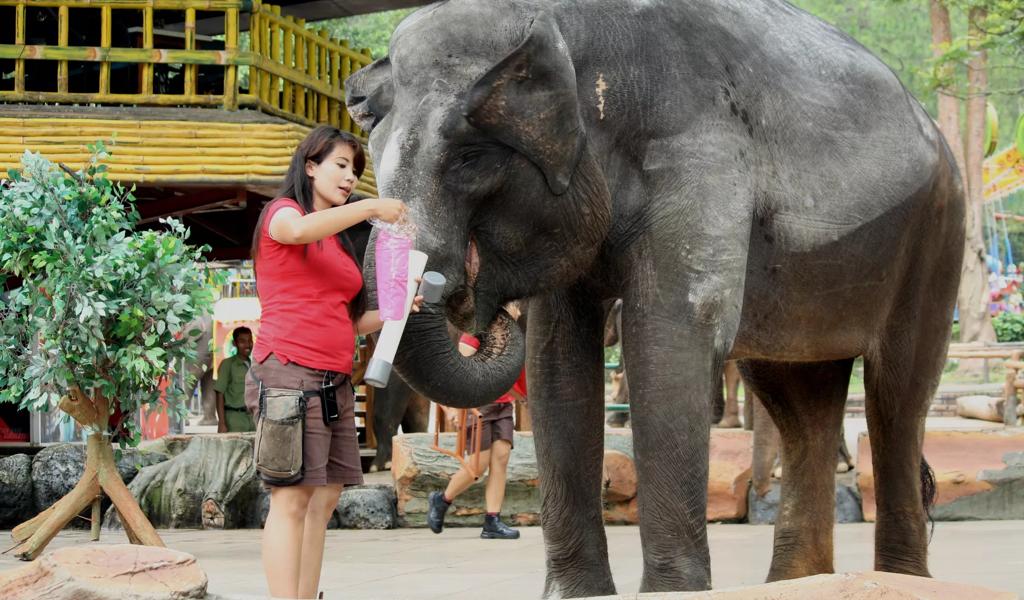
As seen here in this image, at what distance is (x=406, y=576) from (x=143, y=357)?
189 cm

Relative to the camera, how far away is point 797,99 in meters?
4.32

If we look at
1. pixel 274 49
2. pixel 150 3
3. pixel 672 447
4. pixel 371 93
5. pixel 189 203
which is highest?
pixel 150 3

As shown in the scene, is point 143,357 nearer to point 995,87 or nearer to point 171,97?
point 171,97

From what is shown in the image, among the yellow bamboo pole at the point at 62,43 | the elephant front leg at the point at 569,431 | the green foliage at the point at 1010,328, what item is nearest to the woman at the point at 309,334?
the elephant front leg at the point at 569,431

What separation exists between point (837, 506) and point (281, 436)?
19.7 ft

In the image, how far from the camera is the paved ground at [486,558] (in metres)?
6.06

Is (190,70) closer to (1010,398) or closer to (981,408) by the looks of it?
(1010,398)

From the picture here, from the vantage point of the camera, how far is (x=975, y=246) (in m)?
26.0

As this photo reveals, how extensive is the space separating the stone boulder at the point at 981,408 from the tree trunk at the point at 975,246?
7.14 metres

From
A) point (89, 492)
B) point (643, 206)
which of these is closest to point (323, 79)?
point (89, 492)

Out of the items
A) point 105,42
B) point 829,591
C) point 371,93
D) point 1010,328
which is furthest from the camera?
point 1010,328

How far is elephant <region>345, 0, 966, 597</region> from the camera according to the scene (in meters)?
3.69

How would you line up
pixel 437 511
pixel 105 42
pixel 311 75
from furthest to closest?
pixel 311 75 < pixel 105 42 < pixel 437 511

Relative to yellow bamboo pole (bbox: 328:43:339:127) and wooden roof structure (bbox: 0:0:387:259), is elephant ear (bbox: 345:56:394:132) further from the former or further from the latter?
yellow bamboo pole (bbox: 328:43:339:127)
